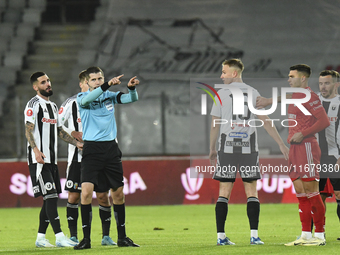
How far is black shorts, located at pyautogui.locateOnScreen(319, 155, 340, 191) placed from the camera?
6.52 metres

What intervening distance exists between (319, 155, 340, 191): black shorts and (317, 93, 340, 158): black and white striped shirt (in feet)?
0.19

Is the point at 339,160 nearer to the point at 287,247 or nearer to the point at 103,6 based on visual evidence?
the point at 287,247

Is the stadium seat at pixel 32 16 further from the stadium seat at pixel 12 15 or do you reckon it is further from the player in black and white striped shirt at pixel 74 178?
the player in black and white striped shirt at pixel 74 178

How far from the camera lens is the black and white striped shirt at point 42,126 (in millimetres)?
6477

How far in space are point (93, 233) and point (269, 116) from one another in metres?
2.77

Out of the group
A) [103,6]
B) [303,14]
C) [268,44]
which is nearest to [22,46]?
[103,6]

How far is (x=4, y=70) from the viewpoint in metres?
16.8

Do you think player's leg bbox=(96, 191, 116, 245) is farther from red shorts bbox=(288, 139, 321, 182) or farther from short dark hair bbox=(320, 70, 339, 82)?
short dark hair bbox=(320, 70, 339, 82)

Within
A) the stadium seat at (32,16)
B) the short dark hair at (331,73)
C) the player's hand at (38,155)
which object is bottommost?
the player's hand at (38,155)

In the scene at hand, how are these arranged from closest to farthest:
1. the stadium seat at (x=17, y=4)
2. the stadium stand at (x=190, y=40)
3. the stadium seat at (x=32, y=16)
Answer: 1. the stadium stand at (x=190, y=40)
2. the stadium seat at (x=32, y=16)
3. the stadium seat at (x=17, y=4)

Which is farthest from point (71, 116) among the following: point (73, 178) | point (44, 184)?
point (44, 184)

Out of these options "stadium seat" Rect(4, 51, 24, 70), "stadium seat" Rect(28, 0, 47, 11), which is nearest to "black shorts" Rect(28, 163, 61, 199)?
"stadium seat" Rect(4, 51, 24, 70)

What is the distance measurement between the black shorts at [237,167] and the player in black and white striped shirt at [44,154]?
5.32 feet

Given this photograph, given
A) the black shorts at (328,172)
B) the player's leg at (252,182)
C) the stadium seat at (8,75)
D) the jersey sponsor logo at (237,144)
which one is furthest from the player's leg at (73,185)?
the stadium seat at (8,75)
